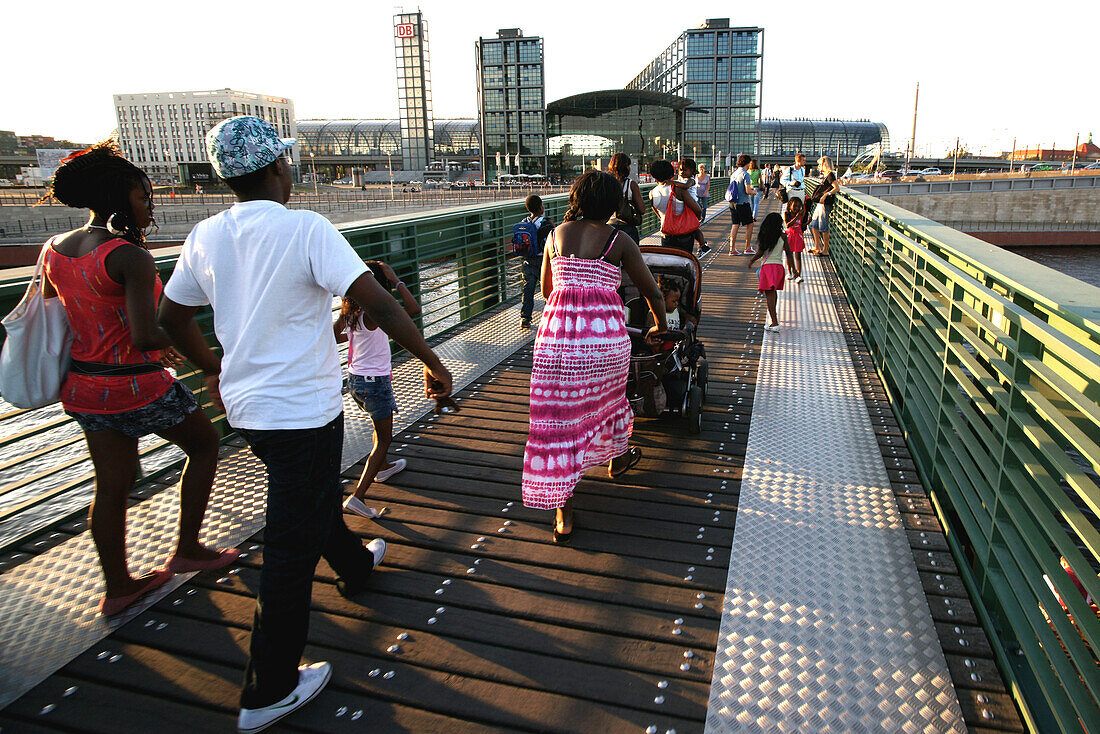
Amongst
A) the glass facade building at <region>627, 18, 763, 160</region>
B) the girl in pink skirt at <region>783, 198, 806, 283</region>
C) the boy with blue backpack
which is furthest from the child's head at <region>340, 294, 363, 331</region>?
the glass facade building at <region>627, 18, 763, 160</region>

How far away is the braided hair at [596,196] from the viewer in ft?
11.2

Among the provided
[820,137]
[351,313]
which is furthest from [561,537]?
[820,137]

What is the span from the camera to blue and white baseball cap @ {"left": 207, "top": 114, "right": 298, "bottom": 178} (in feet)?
6.88

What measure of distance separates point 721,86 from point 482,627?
103507 mm

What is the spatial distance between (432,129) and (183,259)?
126m

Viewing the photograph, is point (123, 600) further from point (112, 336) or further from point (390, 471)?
point (390, 471)

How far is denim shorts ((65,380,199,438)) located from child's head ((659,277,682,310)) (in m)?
3.22

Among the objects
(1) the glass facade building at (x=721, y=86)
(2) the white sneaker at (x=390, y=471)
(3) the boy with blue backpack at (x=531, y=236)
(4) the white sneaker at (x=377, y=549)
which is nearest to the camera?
(4) the white sneaker at (x=377, y=549)

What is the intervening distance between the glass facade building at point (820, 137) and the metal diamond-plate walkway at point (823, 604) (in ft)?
367

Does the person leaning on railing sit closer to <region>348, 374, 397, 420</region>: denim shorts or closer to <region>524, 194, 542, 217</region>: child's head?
<region>524, 194, 542, 217</region>: child's head

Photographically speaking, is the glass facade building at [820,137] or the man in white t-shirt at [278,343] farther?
the glass facade building at [820,137]

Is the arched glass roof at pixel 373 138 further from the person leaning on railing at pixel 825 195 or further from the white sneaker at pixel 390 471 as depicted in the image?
the white sneaker at pixel 390 471

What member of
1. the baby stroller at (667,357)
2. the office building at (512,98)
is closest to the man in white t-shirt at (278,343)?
the baby stroller at (667,357)

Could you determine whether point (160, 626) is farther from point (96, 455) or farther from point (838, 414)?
point (838, 414)
